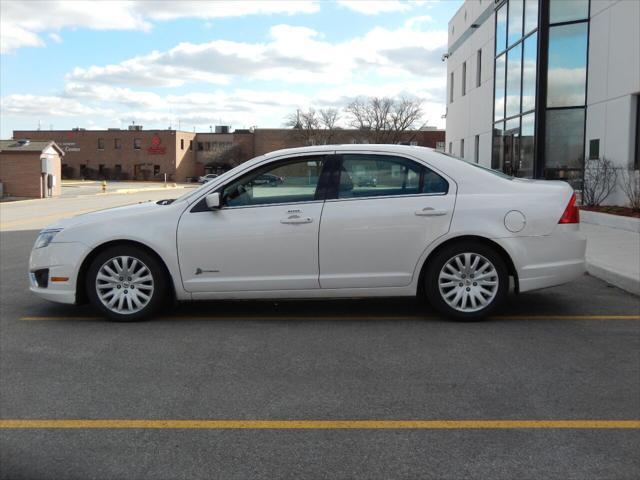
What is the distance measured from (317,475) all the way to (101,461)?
1146 millimetres

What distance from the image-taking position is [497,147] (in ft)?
82.2

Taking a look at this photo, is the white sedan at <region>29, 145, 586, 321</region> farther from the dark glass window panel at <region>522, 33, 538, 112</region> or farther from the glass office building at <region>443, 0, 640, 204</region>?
the dark glass window panel at <region>522, 33, 538, 112</region>

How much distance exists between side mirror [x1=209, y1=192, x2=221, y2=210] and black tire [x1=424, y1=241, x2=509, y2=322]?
81.9 inches

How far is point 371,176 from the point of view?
6.34 meters

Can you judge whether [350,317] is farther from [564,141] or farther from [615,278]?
[564,141]

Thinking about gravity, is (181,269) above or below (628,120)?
below

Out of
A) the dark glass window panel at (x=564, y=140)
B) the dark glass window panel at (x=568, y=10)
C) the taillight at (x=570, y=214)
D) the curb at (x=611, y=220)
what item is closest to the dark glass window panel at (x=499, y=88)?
the dark glass window panel at (x=568, y=10)

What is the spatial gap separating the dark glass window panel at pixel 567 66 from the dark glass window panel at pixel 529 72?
0.70 metres

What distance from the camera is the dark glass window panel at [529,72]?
64.7 feet

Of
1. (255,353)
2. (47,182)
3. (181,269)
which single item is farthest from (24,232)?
(47,182)

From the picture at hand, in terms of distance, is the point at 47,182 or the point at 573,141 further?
the point at 47,182

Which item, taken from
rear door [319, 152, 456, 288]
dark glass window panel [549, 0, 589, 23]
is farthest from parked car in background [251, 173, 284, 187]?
dark glass window panel [549, 0, 589, 23]

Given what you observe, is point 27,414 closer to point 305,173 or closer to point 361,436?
point 361,436

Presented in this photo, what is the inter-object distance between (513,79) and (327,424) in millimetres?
20900
